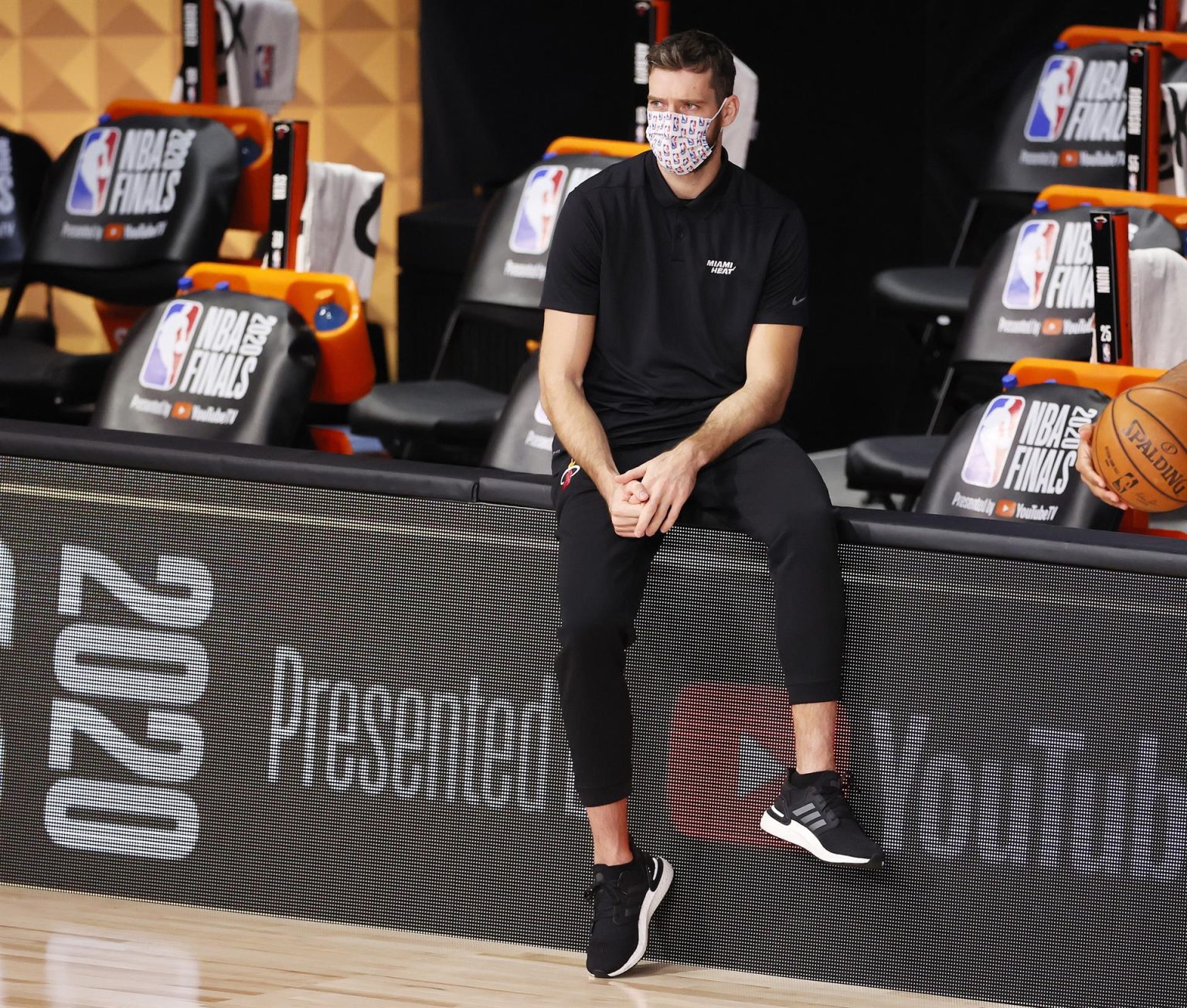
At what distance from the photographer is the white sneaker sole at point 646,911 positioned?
3213 mm

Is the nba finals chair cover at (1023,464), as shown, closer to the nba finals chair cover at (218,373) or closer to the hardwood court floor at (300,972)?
the hardwood court floor at (300,972)

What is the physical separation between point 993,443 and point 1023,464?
87 mm

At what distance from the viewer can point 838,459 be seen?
21.5ft

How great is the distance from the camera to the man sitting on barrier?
123 inches

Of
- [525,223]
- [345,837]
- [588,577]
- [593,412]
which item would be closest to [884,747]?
[588,577]

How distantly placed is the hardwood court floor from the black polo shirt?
963 mm

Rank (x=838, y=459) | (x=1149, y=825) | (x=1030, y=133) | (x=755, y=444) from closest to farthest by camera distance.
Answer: (x=1149, y=825) → (x=755, y=444) → (x=1030, y=133) → (x=838, y=459)

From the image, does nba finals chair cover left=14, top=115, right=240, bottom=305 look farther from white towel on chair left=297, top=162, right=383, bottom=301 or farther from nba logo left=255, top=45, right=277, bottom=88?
nba logo left=255, top=45, right=277, bottom=88

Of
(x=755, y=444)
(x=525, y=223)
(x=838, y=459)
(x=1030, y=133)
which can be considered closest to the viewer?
(x=755, y=444)

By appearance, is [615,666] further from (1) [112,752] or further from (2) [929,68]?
(2) [929,68]

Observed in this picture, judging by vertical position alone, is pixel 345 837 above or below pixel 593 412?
below

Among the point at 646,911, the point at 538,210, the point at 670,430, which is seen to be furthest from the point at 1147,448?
the point at 538,210

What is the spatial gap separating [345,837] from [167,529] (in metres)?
0.66

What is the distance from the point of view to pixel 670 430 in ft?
11.2
